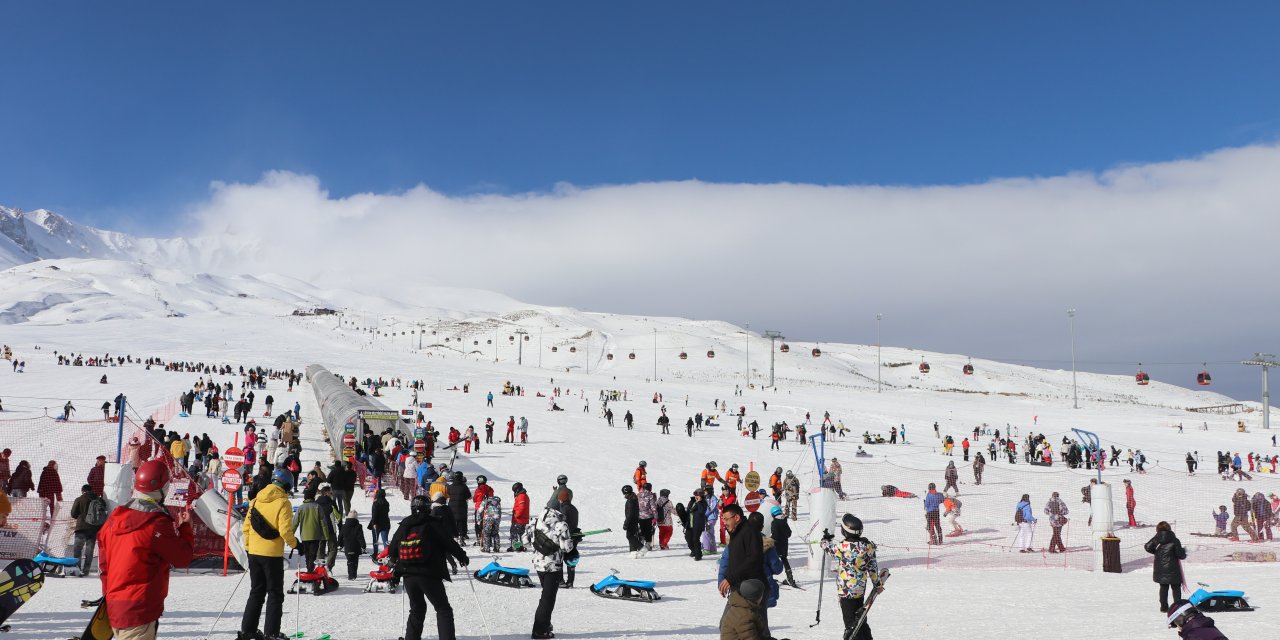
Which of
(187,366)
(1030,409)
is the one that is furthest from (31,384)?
(1030,409)

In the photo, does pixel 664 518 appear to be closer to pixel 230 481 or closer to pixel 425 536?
pixel 230 481

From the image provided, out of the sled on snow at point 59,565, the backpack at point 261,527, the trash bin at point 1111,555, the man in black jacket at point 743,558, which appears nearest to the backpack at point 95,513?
the sled on snow at point 59,565

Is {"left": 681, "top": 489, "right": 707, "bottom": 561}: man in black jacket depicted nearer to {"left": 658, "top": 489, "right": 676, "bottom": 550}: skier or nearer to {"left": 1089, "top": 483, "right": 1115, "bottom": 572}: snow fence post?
{"left": 658, "top": 489, "right": 676, "bottom": 550}: skier

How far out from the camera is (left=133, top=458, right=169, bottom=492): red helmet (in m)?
4.74

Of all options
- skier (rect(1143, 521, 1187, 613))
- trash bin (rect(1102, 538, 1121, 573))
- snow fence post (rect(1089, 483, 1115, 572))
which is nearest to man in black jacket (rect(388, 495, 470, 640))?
skier (rect(1143, 521, 1187, 613))

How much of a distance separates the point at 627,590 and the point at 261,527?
202 inches

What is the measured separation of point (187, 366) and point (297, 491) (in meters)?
51.1

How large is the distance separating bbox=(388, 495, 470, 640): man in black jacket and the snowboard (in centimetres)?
268

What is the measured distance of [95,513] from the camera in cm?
1070

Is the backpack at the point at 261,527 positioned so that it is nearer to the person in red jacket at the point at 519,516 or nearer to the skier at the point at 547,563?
the skier at the point at 547,563

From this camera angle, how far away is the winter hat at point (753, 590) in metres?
5.69

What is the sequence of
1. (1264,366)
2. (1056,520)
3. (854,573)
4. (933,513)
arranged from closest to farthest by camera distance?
(854,573) < (1056,520) < (933,513) < (1264,366)

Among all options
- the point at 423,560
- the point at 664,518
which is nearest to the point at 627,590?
the point at 423,560

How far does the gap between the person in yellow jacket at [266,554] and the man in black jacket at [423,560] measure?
988 mm
